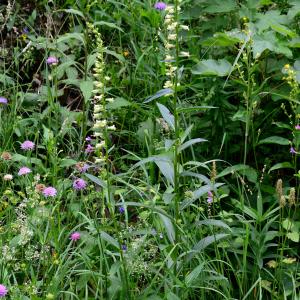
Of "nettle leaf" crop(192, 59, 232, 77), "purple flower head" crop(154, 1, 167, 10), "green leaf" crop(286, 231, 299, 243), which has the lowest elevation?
"green leaf" crop(286, 231, 299, 243)

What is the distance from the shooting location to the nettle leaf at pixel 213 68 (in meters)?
3.06

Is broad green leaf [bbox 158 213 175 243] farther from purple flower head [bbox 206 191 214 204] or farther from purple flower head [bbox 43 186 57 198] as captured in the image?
purple flower head [bbox 43 186 57 198]

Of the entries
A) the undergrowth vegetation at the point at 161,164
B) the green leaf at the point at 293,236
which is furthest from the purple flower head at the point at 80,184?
the green leaf at the point at 293,236

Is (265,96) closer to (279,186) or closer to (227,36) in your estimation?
(227,36)

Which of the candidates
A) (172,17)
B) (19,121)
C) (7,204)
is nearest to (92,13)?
(19,121)

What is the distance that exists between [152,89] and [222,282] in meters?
1.55

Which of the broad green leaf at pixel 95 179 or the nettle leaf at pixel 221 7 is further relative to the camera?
the nettle leaf at pixel 221 7

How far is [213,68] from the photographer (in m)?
3.08

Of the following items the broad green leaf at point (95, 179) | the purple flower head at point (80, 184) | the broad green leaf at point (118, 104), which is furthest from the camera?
the broad green leaf at point (118, 104)

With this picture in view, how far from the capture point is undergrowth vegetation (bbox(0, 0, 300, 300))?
2.38m

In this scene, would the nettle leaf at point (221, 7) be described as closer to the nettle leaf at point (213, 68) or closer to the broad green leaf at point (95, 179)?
the nettle leaf at point (213, 68)

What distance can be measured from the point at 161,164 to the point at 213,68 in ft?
2.82

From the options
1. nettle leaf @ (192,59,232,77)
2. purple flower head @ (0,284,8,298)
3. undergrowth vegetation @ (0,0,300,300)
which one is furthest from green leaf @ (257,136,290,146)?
purple flower head @ (0,284,8,298)

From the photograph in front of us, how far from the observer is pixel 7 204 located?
2.85m
